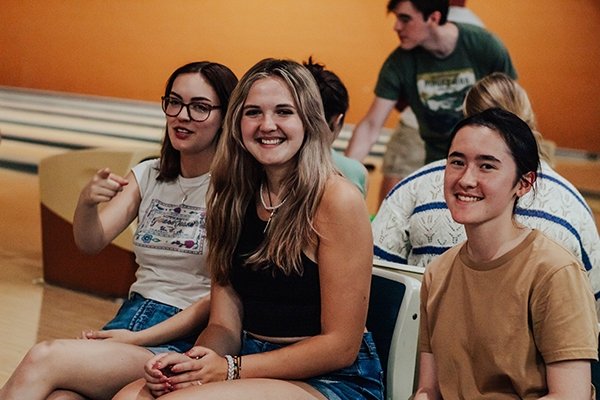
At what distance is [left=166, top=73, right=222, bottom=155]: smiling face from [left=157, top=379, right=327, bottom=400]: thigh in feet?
2.50

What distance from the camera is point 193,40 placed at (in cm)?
990

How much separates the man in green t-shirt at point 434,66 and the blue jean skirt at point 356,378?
8.20ft

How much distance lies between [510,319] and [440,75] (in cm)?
303

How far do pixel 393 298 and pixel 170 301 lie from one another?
2.02ft

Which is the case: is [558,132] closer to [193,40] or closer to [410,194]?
[193,40]

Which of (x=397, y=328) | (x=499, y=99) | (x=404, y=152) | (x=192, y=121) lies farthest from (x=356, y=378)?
(x=404, y=152)

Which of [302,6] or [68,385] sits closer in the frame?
[68,385]

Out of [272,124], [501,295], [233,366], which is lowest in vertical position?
[233,366]

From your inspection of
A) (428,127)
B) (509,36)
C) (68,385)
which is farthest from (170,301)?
(509,36)

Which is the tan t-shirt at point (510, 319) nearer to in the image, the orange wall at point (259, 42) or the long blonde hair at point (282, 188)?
the long blonde hair at point (282, 188)

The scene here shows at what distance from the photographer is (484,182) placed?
6.14 feet

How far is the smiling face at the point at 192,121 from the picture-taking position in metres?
2.57

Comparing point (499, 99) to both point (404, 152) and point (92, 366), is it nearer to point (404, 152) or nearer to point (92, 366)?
point (92, 366)

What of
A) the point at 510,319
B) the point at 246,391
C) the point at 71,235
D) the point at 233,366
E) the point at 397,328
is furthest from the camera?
the point at 71,235
